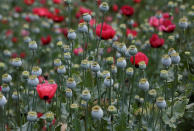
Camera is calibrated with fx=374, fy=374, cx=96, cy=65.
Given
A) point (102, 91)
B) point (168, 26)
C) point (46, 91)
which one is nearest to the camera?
point (46, 91)

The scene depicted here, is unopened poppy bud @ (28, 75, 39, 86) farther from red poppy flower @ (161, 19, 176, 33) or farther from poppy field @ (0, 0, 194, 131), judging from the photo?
red poppy flower @ (161, 19, 176, 33)

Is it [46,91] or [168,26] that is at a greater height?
[168,26]

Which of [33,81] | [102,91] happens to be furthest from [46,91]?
[102,91]

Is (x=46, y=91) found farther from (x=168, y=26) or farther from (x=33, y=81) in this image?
(x=168, y=26)

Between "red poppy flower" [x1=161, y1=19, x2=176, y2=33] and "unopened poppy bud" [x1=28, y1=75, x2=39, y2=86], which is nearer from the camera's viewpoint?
"unopened poppy bud" [x1=28, y1=75, x2=39, y2=86]

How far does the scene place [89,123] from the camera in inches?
100.0

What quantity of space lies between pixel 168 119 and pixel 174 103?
7.1 inches

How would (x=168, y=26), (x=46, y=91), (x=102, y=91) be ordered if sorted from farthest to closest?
1. (x=168, y=26)
2. (x=102, y=91)
3. (x=46, y=91)

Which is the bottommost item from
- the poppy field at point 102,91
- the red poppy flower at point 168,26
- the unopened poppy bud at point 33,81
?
the poppy field at point 102,91

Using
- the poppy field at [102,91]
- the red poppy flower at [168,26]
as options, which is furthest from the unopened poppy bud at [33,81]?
the red poppy flower at [168,26]

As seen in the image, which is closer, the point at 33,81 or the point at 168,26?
the point at 33,81

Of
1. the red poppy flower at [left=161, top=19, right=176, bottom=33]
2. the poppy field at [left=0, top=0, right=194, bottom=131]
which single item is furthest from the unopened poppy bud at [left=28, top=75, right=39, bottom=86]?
the red poppy flower at [left=161, top=19, right=176, bottom=33]

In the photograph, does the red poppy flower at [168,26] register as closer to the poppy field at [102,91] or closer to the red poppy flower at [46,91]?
the poppy field at [102,91]

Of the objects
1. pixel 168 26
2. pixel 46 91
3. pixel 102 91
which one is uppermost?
pixel 168 26
